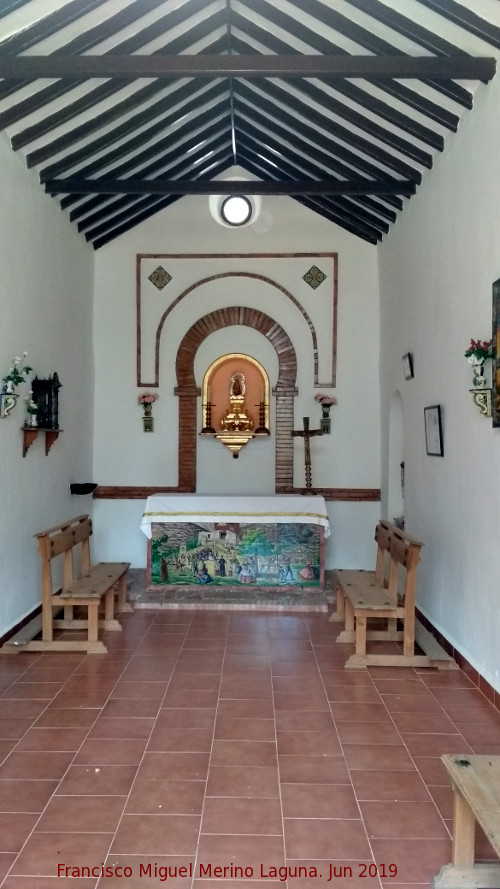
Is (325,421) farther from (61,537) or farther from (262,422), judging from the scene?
Result: (61,537)

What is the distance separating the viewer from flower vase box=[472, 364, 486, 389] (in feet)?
14.3

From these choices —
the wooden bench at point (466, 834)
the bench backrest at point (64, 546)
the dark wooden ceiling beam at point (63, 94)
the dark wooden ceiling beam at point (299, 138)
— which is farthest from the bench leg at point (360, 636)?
the dark wooden ceiling beam at point (63, 94)

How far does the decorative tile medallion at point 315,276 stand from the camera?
8469 mm

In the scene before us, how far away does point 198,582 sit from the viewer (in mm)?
7012

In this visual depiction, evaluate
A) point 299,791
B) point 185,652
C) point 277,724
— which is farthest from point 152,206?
point 299,791

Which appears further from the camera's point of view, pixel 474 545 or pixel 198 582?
pixel 198 582

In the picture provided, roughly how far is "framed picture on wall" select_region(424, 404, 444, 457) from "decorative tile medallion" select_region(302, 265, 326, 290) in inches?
121

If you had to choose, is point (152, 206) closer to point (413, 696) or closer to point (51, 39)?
point (51, 39)

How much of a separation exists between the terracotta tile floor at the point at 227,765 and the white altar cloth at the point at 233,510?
64.3 inches

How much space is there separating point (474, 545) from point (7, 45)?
4767 mm

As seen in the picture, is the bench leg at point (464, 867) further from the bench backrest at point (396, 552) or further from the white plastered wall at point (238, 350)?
the white plastered wall at point (238, 350)

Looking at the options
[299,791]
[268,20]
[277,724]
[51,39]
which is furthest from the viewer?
[268,20]

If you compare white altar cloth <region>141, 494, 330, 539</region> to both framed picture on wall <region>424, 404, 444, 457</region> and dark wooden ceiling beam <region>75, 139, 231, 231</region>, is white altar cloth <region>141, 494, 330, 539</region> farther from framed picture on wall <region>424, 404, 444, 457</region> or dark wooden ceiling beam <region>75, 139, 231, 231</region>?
dark wooden ceiling beam <region>75, 139, 231, 231</region>

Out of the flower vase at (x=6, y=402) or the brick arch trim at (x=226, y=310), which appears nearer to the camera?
the flower vase at (x=6, y=402)
